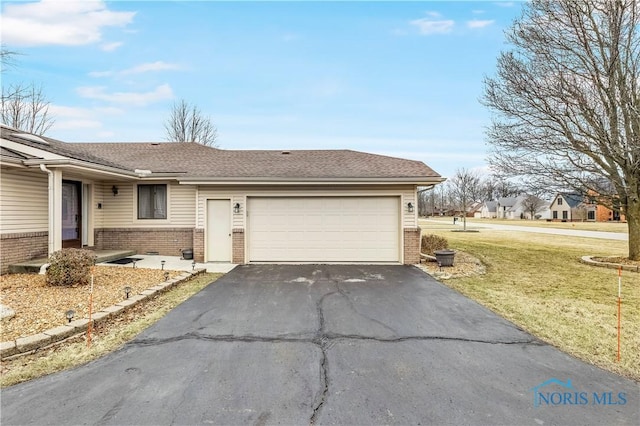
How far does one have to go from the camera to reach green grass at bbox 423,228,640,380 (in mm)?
4062

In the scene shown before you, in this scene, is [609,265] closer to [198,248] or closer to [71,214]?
[198,248]

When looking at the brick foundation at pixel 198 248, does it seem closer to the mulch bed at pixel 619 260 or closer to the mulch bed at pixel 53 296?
the mulch bed at pixel 53 296

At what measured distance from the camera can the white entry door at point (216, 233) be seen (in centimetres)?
1020

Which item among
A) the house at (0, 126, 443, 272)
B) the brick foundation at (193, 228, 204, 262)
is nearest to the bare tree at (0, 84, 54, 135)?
the house at (0, 126, 443, 272)

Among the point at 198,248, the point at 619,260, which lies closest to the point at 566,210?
the point at 619,260

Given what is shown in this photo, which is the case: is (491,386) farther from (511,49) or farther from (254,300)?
(511,49)

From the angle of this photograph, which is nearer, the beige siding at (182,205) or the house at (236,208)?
the house at (236,208)

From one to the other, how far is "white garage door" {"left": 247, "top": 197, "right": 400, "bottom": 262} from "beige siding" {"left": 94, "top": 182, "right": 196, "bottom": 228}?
2.65 m

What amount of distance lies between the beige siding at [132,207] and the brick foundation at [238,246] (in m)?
2.23

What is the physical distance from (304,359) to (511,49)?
512 inches

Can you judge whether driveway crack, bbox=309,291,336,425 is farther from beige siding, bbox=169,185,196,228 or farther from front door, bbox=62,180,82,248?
front door, bbox=62,180,82,248

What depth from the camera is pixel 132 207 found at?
11.1 meters

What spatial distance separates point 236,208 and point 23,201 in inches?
218

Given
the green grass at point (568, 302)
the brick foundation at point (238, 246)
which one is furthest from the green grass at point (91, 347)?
the green grass at point (568, 302)
